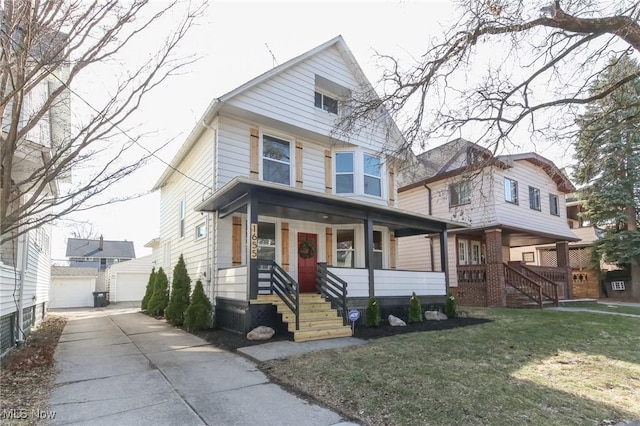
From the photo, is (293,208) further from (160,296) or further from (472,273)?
(472,273)

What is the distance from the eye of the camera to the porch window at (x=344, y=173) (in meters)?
12.9

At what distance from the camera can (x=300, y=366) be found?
6160 millimetres

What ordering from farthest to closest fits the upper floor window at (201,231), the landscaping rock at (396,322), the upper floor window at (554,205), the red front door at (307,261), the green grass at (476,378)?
the upper floor window at (554,205) < the red front door at (307,261) < the upper floor window at (201,231) < the landscaping rock at (396,322) < the green grass at (476,378)

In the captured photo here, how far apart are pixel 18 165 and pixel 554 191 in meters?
22.6

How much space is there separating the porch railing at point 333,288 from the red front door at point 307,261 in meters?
1.47

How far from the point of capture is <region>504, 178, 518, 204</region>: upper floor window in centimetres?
1742

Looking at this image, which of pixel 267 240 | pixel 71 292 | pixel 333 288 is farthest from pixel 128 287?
pixel 333 288

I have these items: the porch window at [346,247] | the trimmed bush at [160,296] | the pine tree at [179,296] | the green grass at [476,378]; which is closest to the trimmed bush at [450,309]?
the porch window at [346,247]

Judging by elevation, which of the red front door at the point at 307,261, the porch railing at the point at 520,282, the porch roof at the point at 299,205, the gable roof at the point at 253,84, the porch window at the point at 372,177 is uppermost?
the gable roof at the point at 253,84

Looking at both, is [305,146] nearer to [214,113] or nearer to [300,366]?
[214,113]

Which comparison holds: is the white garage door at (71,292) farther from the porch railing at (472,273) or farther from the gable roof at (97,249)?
the porch railing at (472,273)

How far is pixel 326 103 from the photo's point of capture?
1338 centimetres

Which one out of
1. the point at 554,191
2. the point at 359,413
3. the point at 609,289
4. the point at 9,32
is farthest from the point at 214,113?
the point at 609,289

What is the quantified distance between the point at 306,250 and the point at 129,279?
60.0 feet
